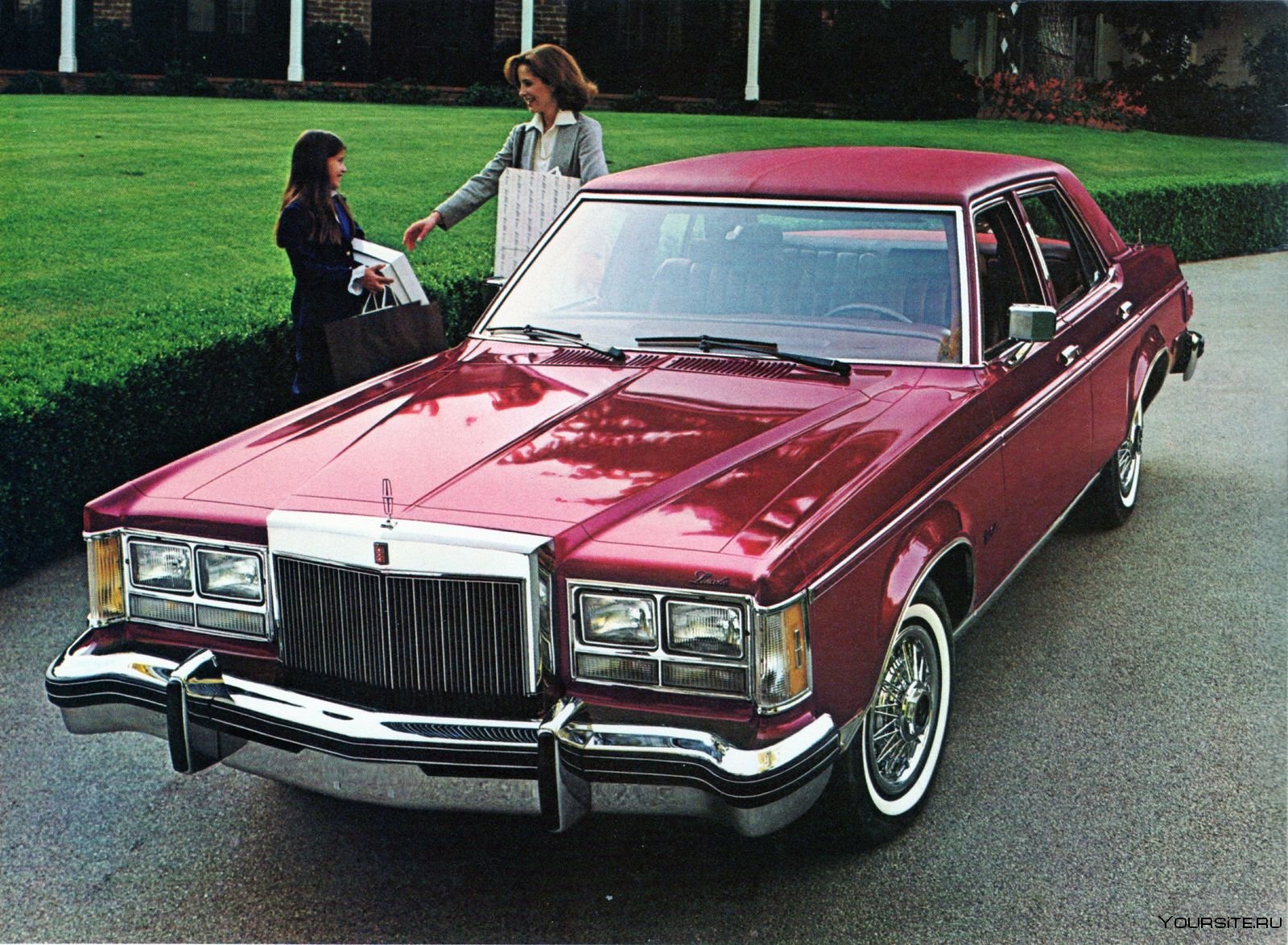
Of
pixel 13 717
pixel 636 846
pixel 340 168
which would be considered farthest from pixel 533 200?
pixel 636 846

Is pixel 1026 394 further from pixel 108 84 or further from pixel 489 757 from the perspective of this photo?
pixel 108 84

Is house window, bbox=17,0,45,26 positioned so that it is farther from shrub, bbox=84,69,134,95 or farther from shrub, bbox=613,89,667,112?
shrub, bbox=613,89,667,112

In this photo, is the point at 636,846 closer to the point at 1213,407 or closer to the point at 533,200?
the point at 533,200

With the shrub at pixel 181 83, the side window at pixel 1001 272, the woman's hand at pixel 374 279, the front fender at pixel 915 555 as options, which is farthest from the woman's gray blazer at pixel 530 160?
the shrub at pixel 181 83

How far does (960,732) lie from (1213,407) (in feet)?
17.4

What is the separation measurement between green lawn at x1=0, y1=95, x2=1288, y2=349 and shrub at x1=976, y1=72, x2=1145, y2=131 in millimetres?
765

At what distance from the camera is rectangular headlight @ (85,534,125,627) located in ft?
11.9

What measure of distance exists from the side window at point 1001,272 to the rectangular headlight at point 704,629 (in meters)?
1.86

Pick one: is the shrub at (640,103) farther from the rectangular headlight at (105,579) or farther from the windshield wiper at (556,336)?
the rectangular headlight at (105,579)

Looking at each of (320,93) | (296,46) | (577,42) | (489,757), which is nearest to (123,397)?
(489,757)

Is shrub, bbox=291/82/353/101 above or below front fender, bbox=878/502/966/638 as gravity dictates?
above

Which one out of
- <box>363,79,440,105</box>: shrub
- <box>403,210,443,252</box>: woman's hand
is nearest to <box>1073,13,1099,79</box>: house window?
<box>363,79,440,105</box>: shrub

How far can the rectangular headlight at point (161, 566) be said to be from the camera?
356 cm

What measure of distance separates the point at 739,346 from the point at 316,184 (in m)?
2.65
